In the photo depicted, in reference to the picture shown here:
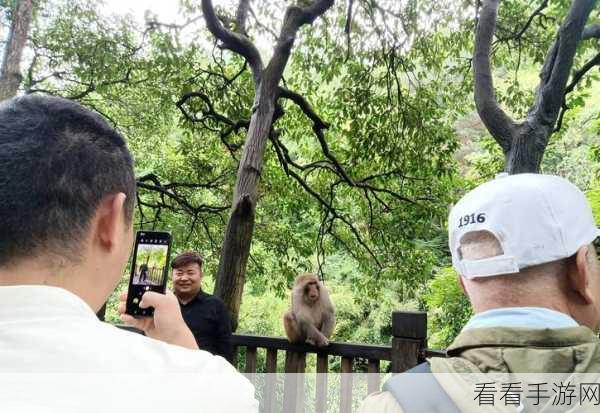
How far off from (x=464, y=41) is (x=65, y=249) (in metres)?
5.84

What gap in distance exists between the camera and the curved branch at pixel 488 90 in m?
2.68

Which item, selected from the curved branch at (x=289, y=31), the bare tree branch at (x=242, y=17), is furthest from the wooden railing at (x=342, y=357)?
the bare tree branch at (x=242, y=17)

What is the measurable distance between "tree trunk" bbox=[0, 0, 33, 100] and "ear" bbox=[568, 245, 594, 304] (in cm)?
590

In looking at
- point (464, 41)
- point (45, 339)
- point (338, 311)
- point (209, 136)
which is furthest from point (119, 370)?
point (338, 311)

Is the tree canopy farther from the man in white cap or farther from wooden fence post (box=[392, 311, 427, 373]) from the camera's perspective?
the man in white cap

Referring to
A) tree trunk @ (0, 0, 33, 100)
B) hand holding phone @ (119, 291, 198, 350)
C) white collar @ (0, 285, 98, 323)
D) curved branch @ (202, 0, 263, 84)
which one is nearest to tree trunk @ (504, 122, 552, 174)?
hand holding phone @ (119, 291, 198, 350)

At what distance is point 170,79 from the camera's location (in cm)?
615

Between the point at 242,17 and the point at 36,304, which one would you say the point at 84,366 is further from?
the point at 242,17

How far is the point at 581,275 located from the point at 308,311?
4881mm

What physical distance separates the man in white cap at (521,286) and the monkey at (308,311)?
460 centimetres

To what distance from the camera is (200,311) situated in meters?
3.16

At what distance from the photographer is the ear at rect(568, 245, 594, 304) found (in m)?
0.88

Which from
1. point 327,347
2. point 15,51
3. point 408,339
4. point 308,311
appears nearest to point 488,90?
point 408,339

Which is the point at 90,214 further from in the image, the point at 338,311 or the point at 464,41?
the point at 338,311
